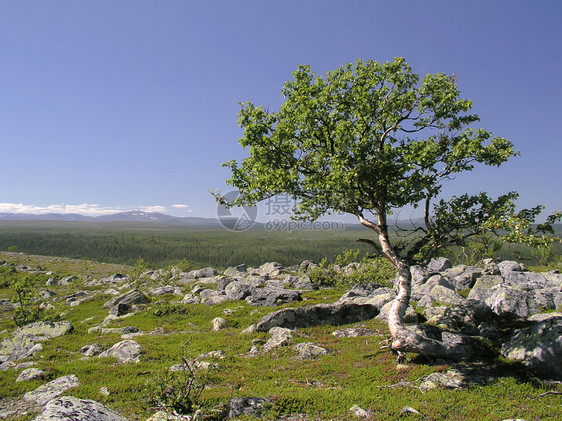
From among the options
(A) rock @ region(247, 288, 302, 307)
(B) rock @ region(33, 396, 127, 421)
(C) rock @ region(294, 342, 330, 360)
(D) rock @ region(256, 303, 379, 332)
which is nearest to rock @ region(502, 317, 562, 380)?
(C) rock @ region(294, 342, 330, 360)

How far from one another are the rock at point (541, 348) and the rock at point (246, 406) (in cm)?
1244

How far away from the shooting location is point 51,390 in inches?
599

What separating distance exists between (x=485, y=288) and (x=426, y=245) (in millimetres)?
15787

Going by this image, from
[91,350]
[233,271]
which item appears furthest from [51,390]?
[233,271]

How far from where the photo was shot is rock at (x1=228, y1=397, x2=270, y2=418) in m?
11.4

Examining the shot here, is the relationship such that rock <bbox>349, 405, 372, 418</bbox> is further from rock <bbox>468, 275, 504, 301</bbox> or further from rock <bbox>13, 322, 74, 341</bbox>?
rock <bbox>13, 322, 74, 341</bbox>

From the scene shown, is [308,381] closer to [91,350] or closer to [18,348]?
[91,350]

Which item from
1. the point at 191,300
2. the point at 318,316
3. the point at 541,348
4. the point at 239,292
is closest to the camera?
the point at 541,348

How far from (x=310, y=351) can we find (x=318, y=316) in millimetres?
6630

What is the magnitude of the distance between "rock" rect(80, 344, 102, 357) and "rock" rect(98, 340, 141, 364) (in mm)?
1318

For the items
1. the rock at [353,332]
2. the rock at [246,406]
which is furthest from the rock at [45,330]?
the rock at [353,332]

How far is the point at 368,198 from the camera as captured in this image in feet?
58.6

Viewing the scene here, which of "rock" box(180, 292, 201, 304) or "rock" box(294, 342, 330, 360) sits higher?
"rock" box(294, 342, 330, 360)

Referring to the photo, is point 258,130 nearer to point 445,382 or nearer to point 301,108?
point 301,108
